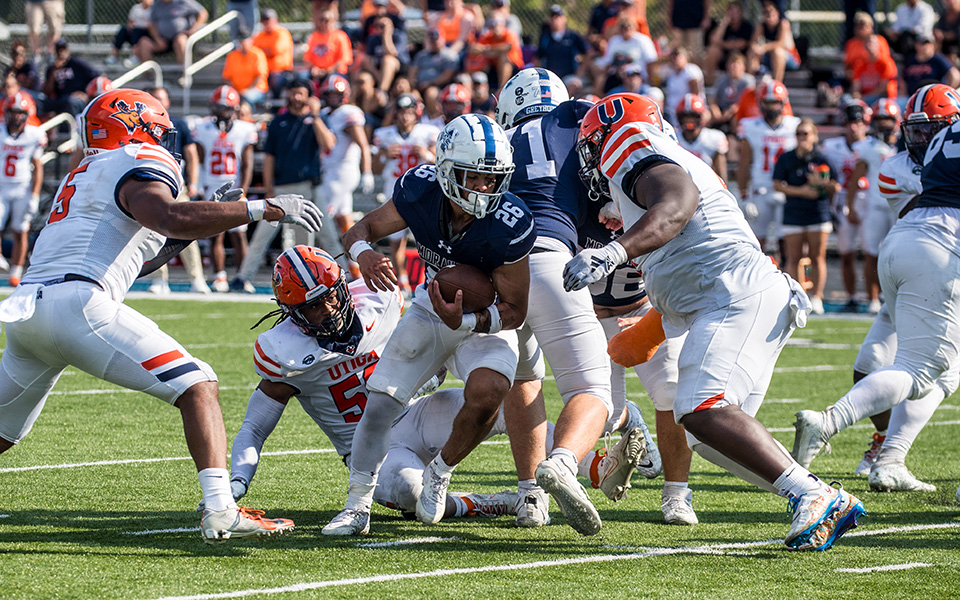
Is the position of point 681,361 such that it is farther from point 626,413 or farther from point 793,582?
point 626,413

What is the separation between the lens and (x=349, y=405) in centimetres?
514

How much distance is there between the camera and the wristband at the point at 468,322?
4.47 m

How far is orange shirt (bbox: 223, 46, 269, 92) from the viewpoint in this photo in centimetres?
1709

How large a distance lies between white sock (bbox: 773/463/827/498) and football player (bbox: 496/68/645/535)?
0.66 meters

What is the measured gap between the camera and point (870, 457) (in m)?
6.21

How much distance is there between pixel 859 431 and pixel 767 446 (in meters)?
3.54

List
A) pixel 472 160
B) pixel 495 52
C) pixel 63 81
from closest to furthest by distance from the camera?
pixel 472 160 → pixel 495 52 → pixel 63 81

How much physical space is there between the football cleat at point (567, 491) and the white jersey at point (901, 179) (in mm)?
2601

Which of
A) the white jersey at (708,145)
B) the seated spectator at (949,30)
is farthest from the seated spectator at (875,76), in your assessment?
the white jersey at (708,145)

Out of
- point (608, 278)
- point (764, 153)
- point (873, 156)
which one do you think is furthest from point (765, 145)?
point (608, 278)

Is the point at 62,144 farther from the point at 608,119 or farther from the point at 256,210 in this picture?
the point at 608,119

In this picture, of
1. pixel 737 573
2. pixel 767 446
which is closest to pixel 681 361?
pixel 767 446

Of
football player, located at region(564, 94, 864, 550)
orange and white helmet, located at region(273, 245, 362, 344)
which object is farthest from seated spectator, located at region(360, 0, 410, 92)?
football player, located at region(564, 94, 864, 550)

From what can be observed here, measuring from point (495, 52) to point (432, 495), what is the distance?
12.1 m
